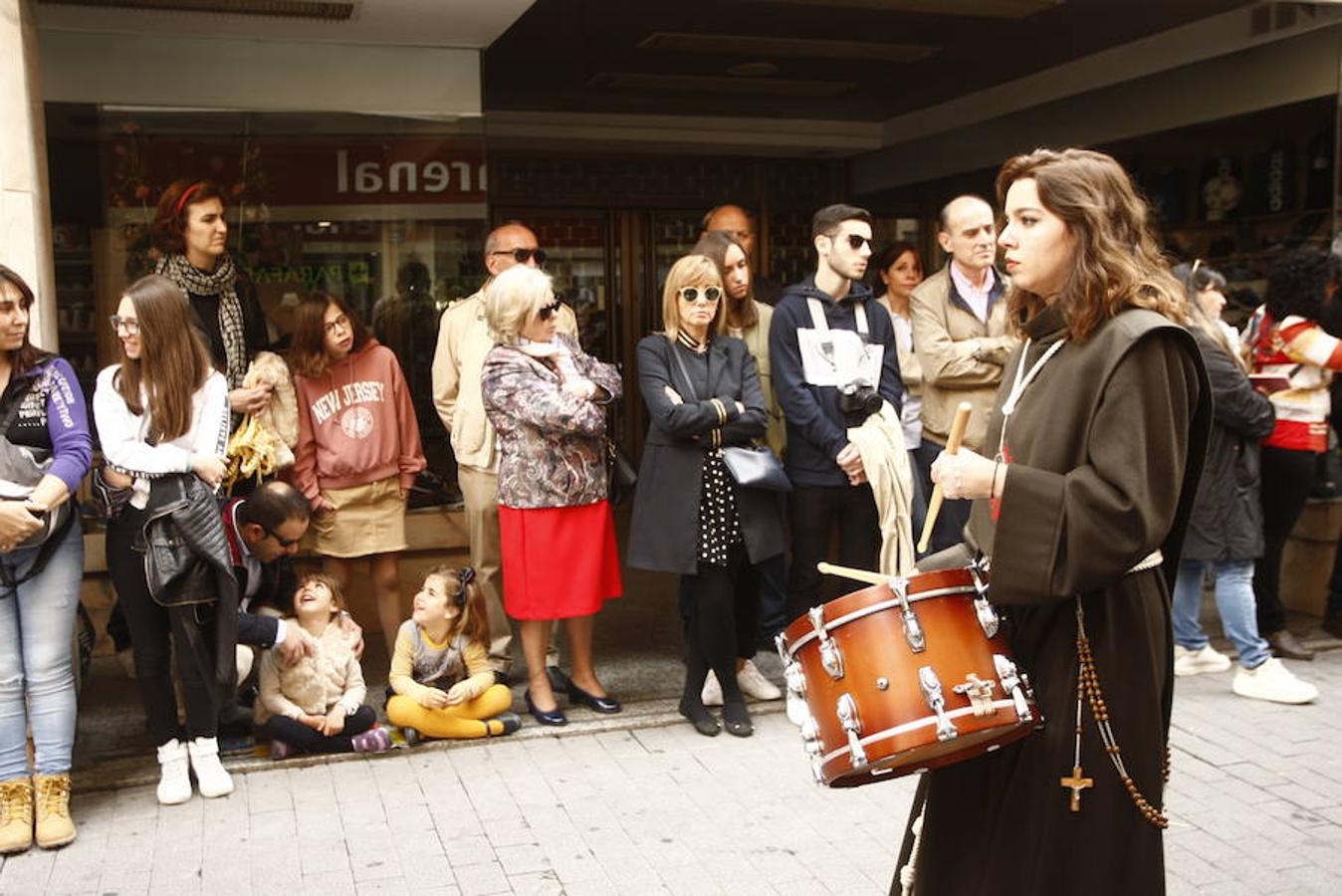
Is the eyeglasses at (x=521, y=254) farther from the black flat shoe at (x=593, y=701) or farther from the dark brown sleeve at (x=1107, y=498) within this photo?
the dark brown sleeve at (x=1107, y=498)

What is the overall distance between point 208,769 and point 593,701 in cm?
156

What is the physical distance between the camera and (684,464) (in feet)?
17.2

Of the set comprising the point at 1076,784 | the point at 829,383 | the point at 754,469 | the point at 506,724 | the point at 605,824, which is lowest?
the point at 605,824

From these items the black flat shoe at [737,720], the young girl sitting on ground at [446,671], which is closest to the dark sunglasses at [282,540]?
the young girl sitting on ground at [446,671]

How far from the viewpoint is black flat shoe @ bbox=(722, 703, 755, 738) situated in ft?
17.2

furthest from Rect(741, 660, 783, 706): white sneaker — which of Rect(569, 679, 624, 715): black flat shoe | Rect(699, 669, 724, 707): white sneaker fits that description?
Rect(569, 679, 624, 715): black flat shoe

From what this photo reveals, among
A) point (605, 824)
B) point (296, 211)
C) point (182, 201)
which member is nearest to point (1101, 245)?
point (605, 824)

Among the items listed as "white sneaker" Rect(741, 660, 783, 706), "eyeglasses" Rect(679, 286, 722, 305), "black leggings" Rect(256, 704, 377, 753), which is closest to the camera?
"black leggings" Rect(256, 704, 377, 753)

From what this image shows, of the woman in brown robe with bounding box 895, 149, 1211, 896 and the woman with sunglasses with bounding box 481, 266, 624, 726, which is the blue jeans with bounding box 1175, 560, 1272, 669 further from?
the woman in brown robe with bounding box 895, 149, 1211, 896

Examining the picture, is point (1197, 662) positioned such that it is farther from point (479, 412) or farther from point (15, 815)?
point (15, 815)

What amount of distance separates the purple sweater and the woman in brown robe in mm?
3067

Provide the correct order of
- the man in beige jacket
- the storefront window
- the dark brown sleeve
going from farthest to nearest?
the storefront window
the man in beige jacket
the dark brown sleeve

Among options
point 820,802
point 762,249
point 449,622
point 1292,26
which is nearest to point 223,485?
point 449,622

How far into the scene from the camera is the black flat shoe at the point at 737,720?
5246mm
